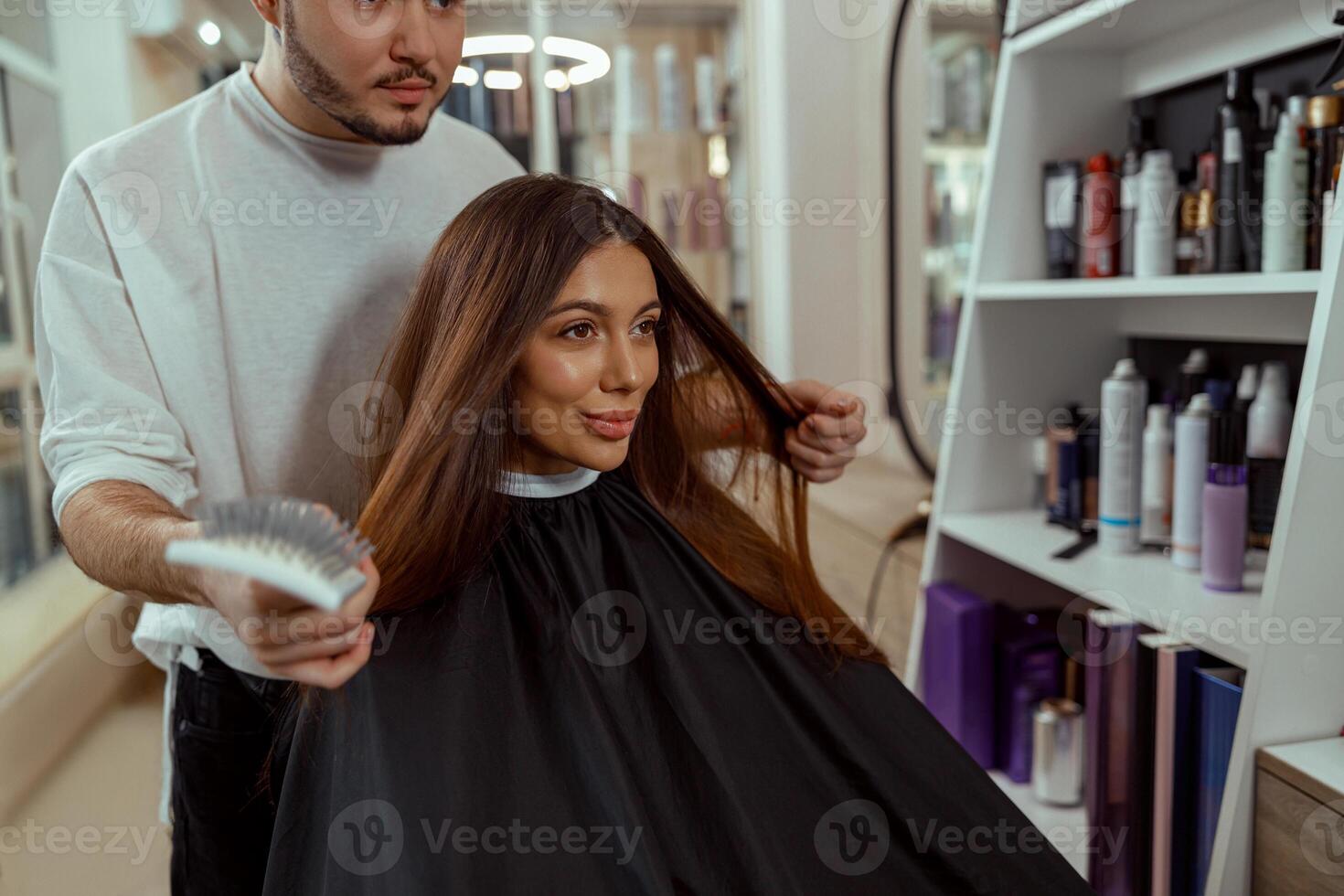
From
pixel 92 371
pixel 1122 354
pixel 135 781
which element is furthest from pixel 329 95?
pixel 135 781

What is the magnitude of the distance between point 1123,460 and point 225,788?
1290 millimetres

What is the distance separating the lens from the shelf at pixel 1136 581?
1197 millimetres

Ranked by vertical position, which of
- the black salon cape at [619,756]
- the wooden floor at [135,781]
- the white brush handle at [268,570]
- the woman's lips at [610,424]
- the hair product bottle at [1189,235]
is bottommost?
the wooden floor at [135,781]

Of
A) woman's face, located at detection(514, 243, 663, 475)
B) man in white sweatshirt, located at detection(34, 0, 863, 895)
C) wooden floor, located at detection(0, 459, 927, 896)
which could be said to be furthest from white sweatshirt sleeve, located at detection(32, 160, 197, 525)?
wooden floor, located at detection(0, 459, 927, 896)

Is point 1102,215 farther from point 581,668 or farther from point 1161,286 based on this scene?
point 581,668

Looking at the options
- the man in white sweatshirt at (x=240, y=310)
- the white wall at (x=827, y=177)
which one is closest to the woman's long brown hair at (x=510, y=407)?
the man in white sweatshirt at (x=240, y=310)

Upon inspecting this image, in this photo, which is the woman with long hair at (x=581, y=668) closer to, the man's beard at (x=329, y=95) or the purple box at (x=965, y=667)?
the man's beard at (x=329, y=95)

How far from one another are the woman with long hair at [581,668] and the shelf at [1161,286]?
1.98 ft

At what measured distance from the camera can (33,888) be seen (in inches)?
81.7

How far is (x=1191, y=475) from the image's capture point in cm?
138

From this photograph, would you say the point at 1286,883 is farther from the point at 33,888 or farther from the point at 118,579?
the point at 33,888

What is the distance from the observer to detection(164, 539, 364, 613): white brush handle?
0.59 meters

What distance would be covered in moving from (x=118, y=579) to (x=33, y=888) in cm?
165

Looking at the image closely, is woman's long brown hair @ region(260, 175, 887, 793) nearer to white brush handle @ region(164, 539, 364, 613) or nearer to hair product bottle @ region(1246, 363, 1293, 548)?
white brush handle @ region(164, 539, 364, 613)
